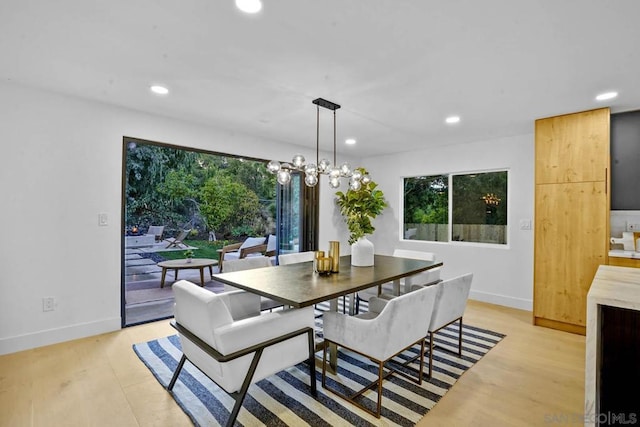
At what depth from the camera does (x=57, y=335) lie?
2.92 metres

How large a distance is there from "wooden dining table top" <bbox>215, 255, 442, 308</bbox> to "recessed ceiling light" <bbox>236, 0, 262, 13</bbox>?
5.36ft

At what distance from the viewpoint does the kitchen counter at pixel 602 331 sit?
1266 mm

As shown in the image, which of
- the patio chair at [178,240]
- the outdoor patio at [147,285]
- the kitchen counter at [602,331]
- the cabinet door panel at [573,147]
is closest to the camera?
the kitchen counter at [602,331]

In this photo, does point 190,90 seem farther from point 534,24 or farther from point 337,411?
point 337,411

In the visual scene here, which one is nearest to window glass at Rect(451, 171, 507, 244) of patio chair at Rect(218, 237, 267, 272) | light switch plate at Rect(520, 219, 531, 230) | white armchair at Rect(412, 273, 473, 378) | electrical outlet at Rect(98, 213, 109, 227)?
light switch plate at Rect(520, 219, 531, 230)

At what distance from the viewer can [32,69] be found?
2.42 m

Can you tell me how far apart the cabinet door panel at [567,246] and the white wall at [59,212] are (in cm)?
452

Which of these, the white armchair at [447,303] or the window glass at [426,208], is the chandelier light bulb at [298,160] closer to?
the white armchair at [447,303]

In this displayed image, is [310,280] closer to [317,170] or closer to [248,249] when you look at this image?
[317,170]

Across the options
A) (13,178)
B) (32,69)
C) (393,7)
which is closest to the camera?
(393,7)

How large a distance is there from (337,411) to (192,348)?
0.99 m

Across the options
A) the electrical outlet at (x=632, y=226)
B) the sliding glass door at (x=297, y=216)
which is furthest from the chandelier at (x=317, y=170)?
the electrical outlet at (x=632, y=226)

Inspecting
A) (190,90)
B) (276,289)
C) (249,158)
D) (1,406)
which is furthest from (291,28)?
(1,406)

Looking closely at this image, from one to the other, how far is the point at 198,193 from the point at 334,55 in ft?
17.4
